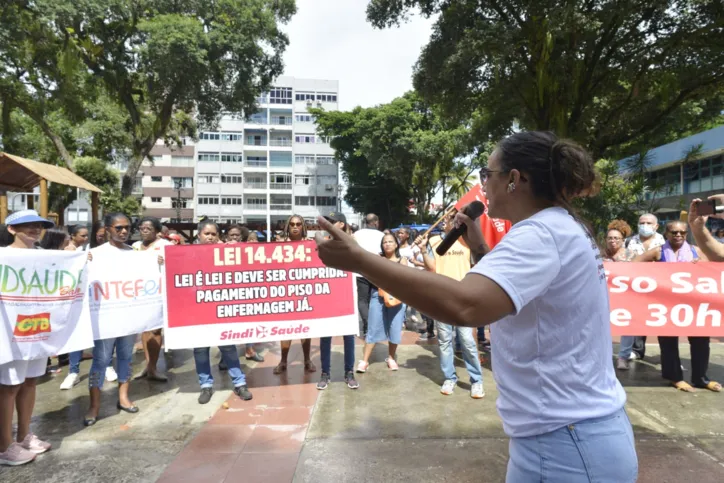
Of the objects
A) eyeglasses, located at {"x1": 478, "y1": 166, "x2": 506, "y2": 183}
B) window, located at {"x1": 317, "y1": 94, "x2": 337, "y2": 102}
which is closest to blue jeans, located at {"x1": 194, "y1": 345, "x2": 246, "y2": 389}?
eyeglasses, located at {"x1": 478, "y1": 166, "x2": 506, "y2": 183}

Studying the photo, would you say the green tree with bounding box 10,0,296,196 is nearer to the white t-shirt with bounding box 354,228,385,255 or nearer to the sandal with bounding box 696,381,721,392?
the white t-shirt with bounding box 354,228,385,255

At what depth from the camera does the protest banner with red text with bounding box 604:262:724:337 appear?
5.06m

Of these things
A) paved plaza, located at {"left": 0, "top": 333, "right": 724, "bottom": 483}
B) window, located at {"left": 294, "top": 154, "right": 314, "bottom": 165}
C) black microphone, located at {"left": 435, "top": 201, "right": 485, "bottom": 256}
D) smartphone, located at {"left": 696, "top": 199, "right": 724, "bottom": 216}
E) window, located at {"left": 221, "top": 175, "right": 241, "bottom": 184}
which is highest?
window, located at {"left": 294, "top": 154, "right": 314, "bottom": 165}

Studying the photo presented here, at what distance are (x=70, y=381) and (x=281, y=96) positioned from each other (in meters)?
54.8

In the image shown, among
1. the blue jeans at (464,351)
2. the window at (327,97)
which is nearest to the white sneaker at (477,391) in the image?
the blue jeans at (464,351)

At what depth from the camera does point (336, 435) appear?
155 inches

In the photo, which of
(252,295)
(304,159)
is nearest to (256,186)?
(304,159)

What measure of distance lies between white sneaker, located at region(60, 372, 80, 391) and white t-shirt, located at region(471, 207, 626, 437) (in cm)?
522

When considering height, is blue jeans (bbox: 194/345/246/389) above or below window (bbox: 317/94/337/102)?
below

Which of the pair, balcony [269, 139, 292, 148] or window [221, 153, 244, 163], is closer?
window [221, 153, 244, 163]

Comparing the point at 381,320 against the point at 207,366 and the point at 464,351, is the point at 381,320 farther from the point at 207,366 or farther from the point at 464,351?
the point at 207,366

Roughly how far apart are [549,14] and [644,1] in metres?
1.91

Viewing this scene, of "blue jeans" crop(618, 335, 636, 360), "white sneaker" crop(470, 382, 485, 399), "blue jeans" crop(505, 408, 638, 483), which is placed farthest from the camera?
"blue jeans" crop(618, 335, 636, 360)

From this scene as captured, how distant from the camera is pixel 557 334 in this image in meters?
1.28
